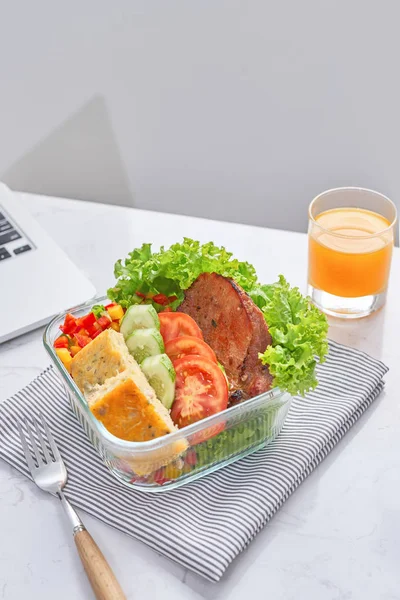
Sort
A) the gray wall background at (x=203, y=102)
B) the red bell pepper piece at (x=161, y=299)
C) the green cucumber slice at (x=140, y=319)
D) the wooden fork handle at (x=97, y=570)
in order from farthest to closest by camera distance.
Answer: the gray wall background at (x=203, y=102)
the red bell pepper piece at (x=161, y=299)
the green cucumber slice at (x=140, y=319)
the wooden fork handle at (x=97, y=570)

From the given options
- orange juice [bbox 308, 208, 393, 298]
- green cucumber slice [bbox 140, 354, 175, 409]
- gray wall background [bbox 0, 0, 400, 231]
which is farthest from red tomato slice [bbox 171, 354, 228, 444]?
gray wall background [bbox 0, 0, 400, 231]

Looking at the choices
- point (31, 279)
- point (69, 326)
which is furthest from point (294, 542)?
point (31, 279)

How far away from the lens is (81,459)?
133 centimetres

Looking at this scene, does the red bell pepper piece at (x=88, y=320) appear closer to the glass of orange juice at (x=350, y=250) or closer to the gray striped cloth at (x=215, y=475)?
the gray striped cloth at (x=215, y=475)

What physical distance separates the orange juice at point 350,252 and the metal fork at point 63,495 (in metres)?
0.58

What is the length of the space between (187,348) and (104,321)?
17 centimetres

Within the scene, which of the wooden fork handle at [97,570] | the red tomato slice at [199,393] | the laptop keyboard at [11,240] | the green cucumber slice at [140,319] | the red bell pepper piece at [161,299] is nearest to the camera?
the wooden fork handle at [97,570]

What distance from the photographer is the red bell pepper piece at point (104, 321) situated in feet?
4.53

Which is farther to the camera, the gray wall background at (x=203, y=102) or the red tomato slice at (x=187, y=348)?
the gray wall background at (x=203, y=102)

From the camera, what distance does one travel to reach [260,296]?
1380 millimetres

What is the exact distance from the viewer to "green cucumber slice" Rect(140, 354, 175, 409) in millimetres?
1222

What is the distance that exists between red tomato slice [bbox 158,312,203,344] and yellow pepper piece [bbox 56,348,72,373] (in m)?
0.15

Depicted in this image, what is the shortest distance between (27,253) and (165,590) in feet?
2.83

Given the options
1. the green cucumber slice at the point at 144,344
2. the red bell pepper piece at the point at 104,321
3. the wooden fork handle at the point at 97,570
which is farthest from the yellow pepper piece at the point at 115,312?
the wooden fork handle at the point at 97,570
